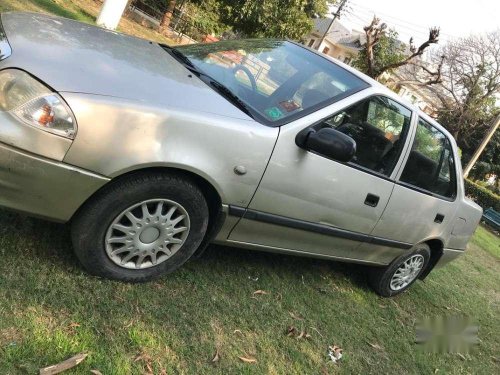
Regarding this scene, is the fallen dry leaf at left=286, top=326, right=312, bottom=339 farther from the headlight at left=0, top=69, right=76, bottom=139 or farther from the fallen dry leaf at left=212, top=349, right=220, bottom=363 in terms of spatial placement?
the headlight at left=0, top=69, right=76, bottom=139

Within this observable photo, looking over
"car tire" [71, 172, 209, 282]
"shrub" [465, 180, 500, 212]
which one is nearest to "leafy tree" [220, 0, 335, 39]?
"shrub" [465, 180, 500, 212]

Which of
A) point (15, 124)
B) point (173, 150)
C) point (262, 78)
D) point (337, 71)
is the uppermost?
point (337, 71)

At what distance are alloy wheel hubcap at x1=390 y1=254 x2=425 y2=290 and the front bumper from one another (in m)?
3.21

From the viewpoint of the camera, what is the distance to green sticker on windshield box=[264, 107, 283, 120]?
312 cm

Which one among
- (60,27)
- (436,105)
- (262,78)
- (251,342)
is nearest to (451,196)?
(262,78)

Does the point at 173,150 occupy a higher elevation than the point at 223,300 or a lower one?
higher

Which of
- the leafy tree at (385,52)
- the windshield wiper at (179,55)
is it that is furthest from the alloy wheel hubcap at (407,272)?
the leafy tree at (385,52)

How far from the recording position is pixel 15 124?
2320 millimetres

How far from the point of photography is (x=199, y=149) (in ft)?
8.87

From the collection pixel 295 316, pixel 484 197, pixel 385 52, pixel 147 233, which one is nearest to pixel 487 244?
pixel 484 197

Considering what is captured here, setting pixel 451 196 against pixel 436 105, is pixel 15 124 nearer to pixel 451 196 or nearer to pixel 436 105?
pixel 451 196

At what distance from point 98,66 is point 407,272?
351cm

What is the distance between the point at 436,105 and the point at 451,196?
A: 38.9 metres

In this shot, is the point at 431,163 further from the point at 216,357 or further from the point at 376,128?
the point at 216,357
